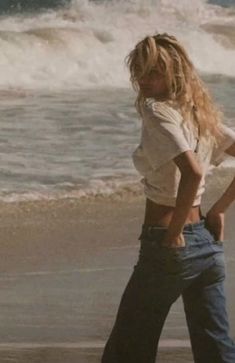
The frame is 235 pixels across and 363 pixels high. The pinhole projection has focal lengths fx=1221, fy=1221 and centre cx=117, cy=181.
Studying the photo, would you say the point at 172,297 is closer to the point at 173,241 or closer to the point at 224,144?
the point at 173,241

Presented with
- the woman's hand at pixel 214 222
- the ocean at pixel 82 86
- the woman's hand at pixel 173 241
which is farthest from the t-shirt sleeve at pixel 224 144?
the ocean at pixel 82 86

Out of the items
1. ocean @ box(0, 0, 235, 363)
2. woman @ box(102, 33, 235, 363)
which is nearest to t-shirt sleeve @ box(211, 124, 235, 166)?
woman @ box(102, 33, 235, 363)

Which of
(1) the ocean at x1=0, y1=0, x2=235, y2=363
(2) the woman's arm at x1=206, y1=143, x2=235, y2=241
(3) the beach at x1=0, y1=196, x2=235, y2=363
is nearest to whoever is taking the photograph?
(2) the woman's arm at x1=206, y1=143, x2=235, y2=241

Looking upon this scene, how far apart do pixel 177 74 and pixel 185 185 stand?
0.33 meters

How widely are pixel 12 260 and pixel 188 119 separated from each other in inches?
111

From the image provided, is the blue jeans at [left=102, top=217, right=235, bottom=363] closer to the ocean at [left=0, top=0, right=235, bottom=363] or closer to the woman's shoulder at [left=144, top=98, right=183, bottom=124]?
the woman's shoulder at [left=144, top=98, right=183, bottom=124]

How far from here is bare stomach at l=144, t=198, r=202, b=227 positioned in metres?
3.53

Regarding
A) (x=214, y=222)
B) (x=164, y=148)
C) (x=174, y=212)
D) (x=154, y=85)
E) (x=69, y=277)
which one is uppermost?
(x=154, y=85)

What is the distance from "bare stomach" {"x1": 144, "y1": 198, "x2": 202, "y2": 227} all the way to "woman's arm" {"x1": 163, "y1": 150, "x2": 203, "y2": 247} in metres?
0.07

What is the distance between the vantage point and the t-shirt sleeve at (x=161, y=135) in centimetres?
344

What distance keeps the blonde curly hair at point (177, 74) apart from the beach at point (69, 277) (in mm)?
1105

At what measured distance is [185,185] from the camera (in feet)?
11.2

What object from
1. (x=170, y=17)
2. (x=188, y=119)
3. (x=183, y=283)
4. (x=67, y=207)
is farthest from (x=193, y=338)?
(x=170, y=17)

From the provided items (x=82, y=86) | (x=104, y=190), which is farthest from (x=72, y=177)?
(x=82, y=86)
